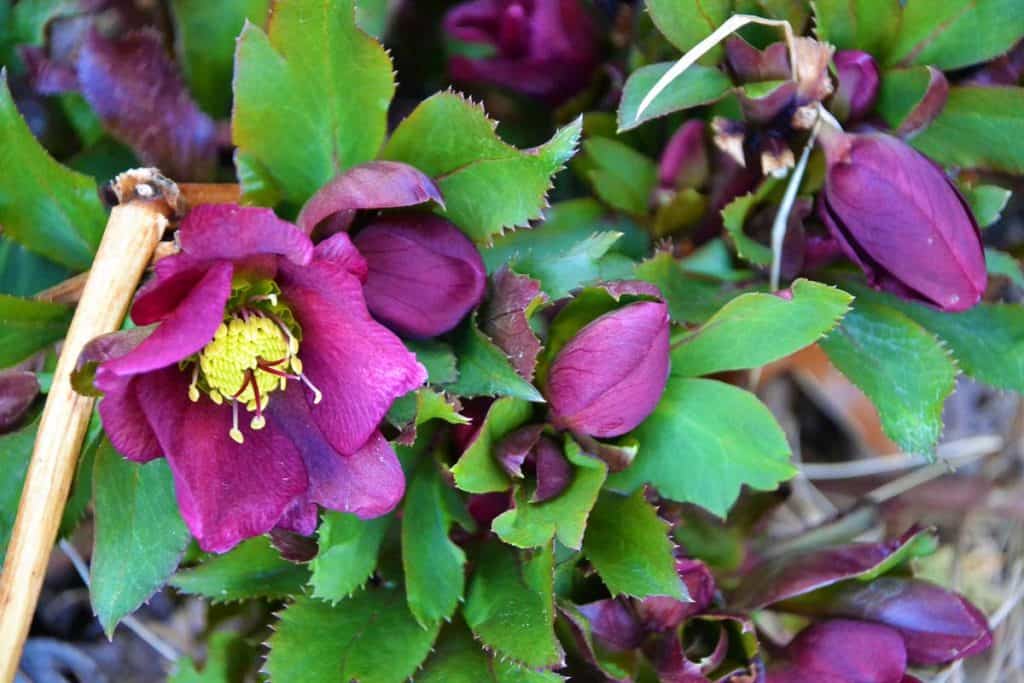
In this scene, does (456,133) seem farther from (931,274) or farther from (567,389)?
(931,274)

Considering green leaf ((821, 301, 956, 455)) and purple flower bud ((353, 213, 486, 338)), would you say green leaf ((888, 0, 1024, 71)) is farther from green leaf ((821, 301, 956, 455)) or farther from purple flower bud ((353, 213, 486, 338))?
purple flower bud ((353, 213, 486, 338))

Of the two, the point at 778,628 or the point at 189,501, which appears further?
the point at 778,628

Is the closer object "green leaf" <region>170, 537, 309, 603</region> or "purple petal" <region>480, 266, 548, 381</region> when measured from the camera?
"purple petal" <region>480, 266, 548, 381</region>

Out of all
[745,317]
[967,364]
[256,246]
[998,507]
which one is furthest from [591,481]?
[998,507]

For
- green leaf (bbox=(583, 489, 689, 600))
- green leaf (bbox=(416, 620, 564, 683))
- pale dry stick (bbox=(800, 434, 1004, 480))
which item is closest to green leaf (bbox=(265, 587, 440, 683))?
green leaf (bbox=(416, 620, 564, 683))

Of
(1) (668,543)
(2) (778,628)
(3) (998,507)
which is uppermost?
(1) (668,543)

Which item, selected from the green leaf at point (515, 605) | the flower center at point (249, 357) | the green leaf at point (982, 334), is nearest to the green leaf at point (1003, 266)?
the green leaf at point (982, 334)
